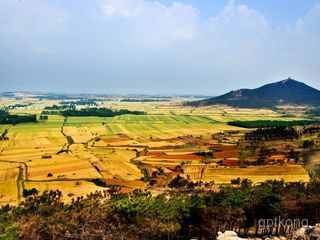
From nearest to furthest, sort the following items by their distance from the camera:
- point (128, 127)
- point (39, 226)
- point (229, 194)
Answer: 1. point (39, 226)
2. point (229, 194)
3. point (128, 127)

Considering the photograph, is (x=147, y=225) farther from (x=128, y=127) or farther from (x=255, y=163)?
(x=128, y=127)

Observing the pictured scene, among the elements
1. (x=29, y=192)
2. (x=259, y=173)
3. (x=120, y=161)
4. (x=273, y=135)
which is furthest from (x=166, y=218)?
(x=273, y=135)

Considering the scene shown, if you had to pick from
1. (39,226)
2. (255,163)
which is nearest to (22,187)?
(39,226)

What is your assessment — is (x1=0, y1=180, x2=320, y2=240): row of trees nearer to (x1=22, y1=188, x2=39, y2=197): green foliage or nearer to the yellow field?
(x1=22, y1=188, x2=39, y2=197): green foliage

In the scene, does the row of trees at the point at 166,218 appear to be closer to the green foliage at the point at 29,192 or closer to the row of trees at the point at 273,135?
the green foliage at the point at 29,192

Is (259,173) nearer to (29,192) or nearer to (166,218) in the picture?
(166,218)

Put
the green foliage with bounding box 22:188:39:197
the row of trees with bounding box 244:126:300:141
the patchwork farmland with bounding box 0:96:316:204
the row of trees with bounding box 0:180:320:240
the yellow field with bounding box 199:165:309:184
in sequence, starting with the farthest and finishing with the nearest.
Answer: the row of trees with bounding box 244:126:300:141, the yellow field with bounding box 199:165:309:184, the patchwork farmland with bounding box 0:96:316:204, the green foliage with bounding box 22:188:39:197, the row of trees with bounding box 0:180:320:240

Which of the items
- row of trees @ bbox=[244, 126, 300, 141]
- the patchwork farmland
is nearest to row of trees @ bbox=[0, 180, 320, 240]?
the patchwork farmland

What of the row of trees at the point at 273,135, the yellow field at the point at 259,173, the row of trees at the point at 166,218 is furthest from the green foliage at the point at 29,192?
the row of trees at the point at 273,135
